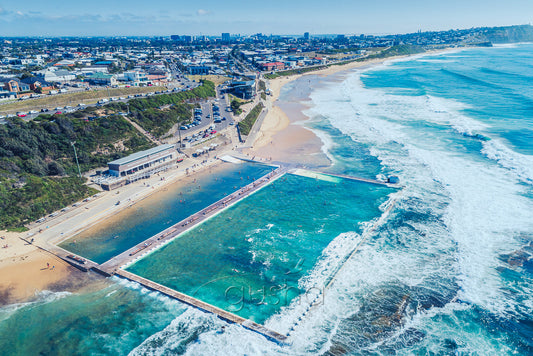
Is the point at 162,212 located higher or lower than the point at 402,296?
higher

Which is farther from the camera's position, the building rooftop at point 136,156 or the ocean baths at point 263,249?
the building rooftop at point 136,156

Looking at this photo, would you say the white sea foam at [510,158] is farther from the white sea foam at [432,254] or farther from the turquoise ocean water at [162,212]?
the turquoise ocean water at [162,212]

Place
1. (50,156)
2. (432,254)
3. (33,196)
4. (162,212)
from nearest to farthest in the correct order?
1. (432,254)
2. (33,196)
3. (162,212)
4. (50,156)

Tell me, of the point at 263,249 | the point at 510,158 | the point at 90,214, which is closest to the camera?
the point at 263,249

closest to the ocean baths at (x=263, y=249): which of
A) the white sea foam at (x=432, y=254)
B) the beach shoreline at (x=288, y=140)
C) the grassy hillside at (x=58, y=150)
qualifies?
the white sea foam at (x=432, y=254)

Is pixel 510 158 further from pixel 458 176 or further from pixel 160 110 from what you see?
pixel 160 110

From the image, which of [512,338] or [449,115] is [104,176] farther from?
[449,115]

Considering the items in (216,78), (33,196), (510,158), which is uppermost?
(216,78)

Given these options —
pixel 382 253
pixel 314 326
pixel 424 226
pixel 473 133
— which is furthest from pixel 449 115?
pixel 314 326

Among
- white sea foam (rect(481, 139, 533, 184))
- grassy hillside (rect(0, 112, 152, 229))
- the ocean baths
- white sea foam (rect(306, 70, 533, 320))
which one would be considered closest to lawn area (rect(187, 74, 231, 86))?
white sea foam (rect(306, 70, 533, 320))

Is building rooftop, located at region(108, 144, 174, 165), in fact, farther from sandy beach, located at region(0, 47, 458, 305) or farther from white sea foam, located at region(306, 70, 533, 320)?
white sea foam, located at region(306, 70, 533, 320)

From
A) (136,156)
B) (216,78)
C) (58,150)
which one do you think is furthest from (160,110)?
(216,78)

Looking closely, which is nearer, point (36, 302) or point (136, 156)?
point (36, 302)
